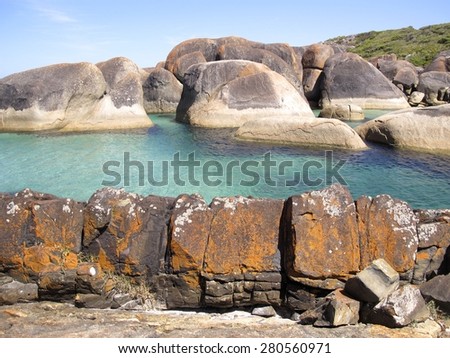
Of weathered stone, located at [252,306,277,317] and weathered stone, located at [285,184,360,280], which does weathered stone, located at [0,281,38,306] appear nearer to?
weathered stone, located at [252,306,277,317]

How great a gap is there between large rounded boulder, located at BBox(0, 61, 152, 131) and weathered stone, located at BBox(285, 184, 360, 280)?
52.7 ft

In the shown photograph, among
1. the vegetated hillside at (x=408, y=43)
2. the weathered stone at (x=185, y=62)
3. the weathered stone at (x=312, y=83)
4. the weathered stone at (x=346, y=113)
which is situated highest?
the vegetated hillside at (x=408, y=43)

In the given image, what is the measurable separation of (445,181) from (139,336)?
9.61 m

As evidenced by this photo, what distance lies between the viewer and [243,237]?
5.01 metres

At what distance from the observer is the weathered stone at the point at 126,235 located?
200 inches

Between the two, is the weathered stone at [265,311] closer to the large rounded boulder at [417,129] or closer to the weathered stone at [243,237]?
the weathered stone at [243,237]

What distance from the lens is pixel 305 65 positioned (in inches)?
1226

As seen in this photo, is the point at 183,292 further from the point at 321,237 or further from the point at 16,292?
the point at 16,292

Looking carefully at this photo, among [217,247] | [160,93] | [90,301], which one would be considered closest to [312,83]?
[160,93]

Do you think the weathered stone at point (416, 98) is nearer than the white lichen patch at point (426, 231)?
No

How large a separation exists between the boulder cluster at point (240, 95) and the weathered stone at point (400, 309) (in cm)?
1097

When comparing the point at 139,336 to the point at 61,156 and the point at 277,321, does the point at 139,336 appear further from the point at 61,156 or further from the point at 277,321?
the point at 61,156

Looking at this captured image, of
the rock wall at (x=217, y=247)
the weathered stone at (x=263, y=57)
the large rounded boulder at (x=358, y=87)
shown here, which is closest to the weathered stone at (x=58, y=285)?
the rock wall at (x=217, y=247)

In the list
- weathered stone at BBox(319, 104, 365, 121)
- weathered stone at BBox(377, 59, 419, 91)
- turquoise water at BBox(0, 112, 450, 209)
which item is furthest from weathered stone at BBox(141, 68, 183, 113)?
weathered stone at BBox(377, 59, 419, 91)
